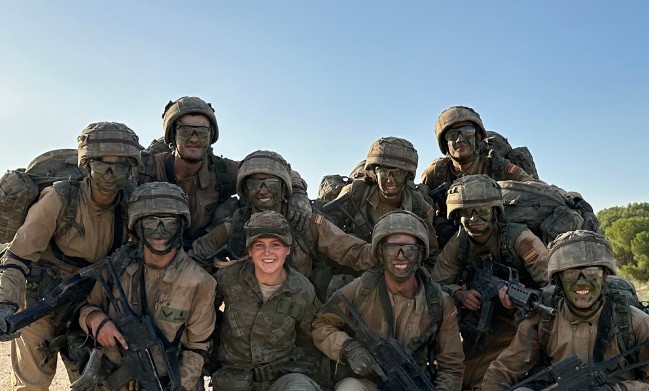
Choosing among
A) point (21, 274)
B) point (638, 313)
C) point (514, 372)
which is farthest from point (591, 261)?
point (21, 274)

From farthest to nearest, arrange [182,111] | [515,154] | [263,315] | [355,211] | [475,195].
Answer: [515,154]
[355,211]
[182,111]
[475,195]
[263,315]

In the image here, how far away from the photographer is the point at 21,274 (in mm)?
6414

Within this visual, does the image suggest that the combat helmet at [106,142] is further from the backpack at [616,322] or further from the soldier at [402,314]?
the backpack at [616,322]

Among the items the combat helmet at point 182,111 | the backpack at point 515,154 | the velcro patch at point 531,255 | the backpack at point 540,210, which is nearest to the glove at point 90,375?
the combat helmet at point 182,111

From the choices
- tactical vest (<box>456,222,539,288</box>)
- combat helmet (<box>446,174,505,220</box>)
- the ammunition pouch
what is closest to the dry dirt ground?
the ammunition pouch

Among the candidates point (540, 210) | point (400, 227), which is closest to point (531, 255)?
point (540, 210)

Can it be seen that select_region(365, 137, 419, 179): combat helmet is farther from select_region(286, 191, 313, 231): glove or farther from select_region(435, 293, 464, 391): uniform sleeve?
select_region(435, 293, 464, 391): uniform sleeve

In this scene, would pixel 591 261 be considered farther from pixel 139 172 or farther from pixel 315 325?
pixel 139 172

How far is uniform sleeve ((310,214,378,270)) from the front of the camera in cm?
746

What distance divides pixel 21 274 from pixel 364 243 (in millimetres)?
3908

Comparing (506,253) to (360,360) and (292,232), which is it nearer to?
(360,360)

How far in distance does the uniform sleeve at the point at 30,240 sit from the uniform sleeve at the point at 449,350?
4.39 m

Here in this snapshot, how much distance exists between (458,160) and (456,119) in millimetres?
621

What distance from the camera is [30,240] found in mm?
6426
